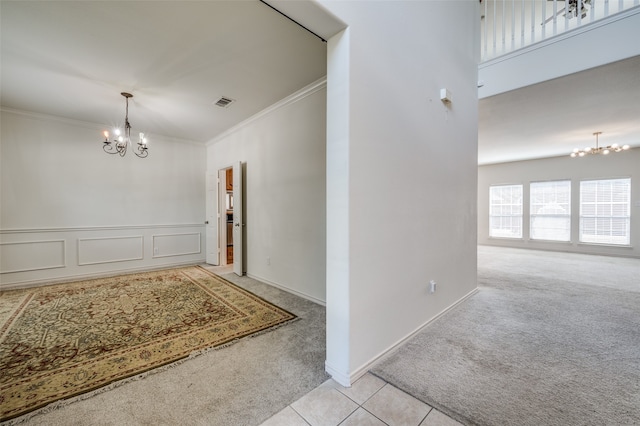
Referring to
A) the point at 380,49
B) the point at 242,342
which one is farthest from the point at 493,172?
the point at 242,342

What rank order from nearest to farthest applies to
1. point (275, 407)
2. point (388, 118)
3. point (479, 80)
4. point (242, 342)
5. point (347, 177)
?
point (275, 407)
point (347, 177)
point (388, 118)
point (242, 342)
point (479, 80)

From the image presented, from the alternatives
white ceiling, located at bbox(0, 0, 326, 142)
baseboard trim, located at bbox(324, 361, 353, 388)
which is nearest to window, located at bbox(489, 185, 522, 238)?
white ceiling, located at bbox(0, 0, 326, 142)

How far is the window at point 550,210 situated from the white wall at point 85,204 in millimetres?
9486

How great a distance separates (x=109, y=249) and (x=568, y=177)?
439 inches

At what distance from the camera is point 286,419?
1.41 metres

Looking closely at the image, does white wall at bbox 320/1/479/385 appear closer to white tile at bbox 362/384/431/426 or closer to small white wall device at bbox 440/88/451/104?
small white wall device at bbox 440/88/451/104

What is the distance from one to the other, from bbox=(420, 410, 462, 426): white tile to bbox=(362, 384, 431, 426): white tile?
25 mm

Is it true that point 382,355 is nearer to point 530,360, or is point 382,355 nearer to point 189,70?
point 530,360

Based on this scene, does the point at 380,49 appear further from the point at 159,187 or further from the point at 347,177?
the point at 159,187

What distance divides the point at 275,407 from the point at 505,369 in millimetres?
1653

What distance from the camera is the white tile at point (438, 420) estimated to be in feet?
4.50

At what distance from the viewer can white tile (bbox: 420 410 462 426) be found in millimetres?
1370

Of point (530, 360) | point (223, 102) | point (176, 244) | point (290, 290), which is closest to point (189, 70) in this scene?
point (223, 102)

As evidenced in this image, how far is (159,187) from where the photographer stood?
5.25 m
